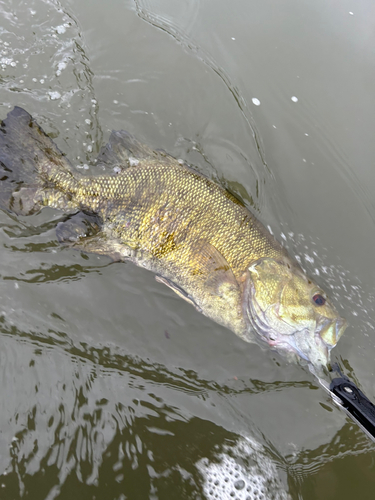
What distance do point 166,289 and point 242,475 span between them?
179 centimetres

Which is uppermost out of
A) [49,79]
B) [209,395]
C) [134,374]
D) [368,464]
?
[49,79]

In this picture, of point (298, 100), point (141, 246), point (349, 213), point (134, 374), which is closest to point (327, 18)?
point (298, 100)

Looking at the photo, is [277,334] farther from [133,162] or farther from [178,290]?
[133,162]

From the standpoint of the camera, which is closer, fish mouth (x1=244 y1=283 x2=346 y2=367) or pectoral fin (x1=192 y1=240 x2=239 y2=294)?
fish mouth (x1=244 y1=283 x2=346 y2=367)

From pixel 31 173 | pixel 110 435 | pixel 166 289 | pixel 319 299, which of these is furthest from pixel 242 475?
pixel 31 173

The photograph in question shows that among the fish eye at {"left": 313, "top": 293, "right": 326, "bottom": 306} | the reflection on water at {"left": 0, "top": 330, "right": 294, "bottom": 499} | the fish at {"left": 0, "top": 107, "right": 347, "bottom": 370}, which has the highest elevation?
the fish eye at {"left": 313, "top": 293, "right": 326, "bottom": 306}

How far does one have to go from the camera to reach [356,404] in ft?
6.94

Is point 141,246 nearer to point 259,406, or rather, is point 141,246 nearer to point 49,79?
point 259,406

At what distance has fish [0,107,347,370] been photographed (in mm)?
2840

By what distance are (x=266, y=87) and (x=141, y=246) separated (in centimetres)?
292

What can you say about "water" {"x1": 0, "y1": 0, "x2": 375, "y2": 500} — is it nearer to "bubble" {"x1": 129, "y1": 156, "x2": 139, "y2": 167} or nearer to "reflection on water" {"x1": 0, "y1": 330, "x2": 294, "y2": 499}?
"reflection on water" {"x1": 0, "y1": 330, "x2": 294, "y2": 499}

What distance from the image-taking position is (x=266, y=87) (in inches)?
169

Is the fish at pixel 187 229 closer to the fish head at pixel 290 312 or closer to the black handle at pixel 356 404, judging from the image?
the fish head at pixel 290 312

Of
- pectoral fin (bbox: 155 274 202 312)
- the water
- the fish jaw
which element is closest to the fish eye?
the fish jaw
